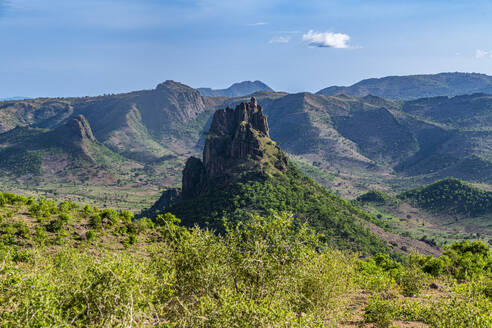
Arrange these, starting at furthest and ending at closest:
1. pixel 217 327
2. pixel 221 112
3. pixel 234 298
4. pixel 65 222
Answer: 1. pixel 221 112
2. pixel 65 222
3. pixel 234 298
4. pixel 217 327

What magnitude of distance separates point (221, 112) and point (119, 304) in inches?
5611

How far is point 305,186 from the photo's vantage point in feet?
419

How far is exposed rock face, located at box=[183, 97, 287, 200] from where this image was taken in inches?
4828

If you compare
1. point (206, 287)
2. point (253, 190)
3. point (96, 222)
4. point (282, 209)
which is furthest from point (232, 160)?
point (206, 287)

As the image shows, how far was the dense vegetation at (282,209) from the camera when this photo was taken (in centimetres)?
9825

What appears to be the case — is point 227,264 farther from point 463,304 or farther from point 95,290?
point 463,304

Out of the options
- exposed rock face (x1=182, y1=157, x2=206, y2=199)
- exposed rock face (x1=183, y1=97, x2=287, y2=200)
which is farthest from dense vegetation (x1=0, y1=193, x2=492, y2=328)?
exposed rock face (x1=182, y1=157, x2=206, y2=199)

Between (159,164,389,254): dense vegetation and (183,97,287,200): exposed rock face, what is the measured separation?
777cm

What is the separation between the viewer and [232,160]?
12712cm

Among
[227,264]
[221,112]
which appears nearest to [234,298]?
[227,264]

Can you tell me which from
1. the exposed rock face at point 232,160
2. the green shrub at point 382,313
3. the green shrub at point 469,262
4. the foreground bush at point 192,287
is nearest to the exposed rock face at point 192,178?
the exposed rock face at point 232,160

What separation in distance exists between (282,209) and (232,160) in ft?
114

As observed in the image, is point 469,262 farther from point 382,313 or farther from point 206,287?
point 206,287

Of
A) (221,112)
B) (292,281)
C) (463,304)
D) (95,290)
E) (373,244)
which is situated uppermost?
(221,112)
